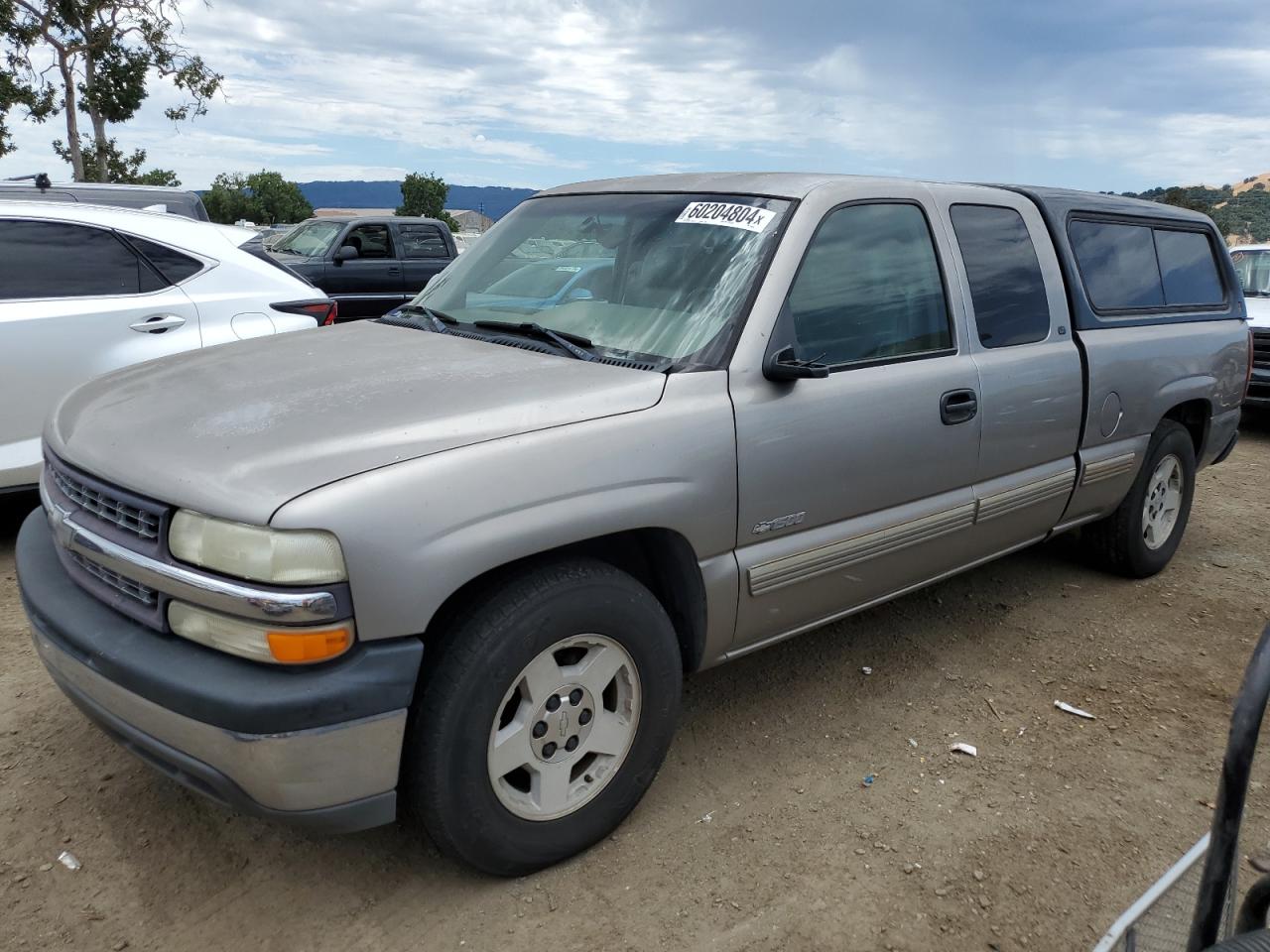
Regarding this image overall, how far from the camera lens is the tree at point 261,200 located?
57.4 m

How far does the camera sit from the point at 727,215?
10.4 ft

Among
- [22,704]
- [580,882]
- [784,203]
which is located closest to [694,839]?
[580,882]

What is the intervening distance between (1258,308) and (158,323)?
9.86 meters

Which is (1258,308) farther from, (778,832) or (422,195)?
(422,195)

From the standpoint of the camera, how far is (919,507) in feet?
11.1

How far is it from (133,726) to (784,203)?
2366 millimetres

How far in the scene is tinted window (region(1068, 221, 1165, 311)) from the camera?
426 cm

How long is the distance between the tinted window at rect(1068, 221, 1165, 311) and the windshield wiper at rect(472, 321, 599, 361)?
2.41 metres

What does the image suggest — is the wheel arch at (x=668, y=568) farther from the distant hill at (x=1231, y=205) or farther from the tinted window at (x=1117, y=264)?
the distant hill at (x=1231, y=205)

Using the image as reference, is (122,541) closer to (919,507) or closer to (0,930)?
(0,930)

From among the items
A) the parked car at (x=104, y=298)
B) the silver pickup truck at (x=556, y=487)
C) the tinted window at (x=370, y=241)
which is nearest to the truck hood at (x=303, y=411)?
the silver pickup truck at (x=556, y=487)

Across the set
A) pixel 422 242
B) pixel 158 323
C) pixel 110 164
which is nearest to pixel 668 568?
pixel 158 323

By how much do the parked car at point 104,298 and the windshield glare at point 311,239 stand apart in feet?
22.6

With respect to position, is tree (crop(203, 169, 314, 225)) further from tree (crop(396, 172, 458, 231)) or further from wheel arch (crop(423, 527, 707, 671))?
wheel arch (crop(423, 527, 707, 671))
